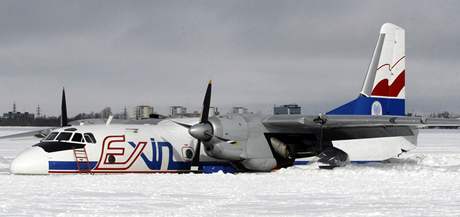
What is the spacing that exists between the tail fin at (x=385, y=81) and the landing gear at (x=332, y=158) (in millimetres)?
2997

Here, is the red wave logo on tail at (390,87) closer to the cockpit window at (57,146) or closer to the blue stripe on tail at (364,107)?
the blue stripe on tail at (364,107)

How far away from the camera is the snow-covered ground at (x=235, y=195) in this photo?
12.0 m

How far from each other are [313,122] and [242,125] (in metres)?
2.48

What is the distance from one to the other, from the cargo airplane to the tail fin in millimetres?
1563

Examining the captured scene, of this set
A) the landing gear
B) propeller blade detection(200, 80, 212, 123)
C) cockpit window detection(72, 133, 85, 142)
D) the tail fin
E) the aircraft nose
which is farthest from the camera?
the tail fin

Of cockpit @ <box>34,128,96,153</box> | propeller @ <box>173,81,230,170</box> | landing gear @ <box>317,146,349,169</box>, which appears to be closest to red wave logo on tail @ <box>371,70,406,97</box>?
landing gear @ <box>317,146,349,169</box>

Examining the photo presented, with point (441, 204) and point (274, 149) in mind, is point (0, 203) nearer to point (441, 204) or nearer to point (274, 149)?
point (441, 204)

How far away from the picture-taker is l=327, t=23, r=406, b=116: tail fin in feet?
84.9

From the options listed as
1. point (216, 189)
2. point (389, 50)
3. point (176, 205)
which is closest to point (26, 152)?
point (216, 189)

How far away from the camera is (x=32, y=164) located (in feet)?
61.7

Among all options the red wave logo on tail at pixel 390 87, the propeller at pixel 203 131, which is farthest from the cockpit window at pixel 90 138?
the red wave logo on tail at pixel 390 87

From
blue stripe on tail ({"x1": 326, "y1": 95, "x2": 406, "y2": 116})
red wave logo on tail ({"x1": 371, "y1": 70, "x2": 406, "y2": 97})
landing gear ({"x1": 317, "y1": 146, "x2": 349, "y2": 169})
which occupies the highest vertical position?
red wave logo on tail ({"x1": 371, "y1": 70, "x2": 406, "y2": 97})

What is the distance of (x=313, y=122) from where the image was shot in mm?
21062

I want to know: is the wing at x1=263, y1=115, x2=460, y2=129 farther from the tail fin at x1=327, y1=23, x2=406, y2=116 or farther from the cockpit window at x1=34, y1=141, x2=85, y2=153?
the cockpit window at x1=34, y1=141, x2=85, y2=153
